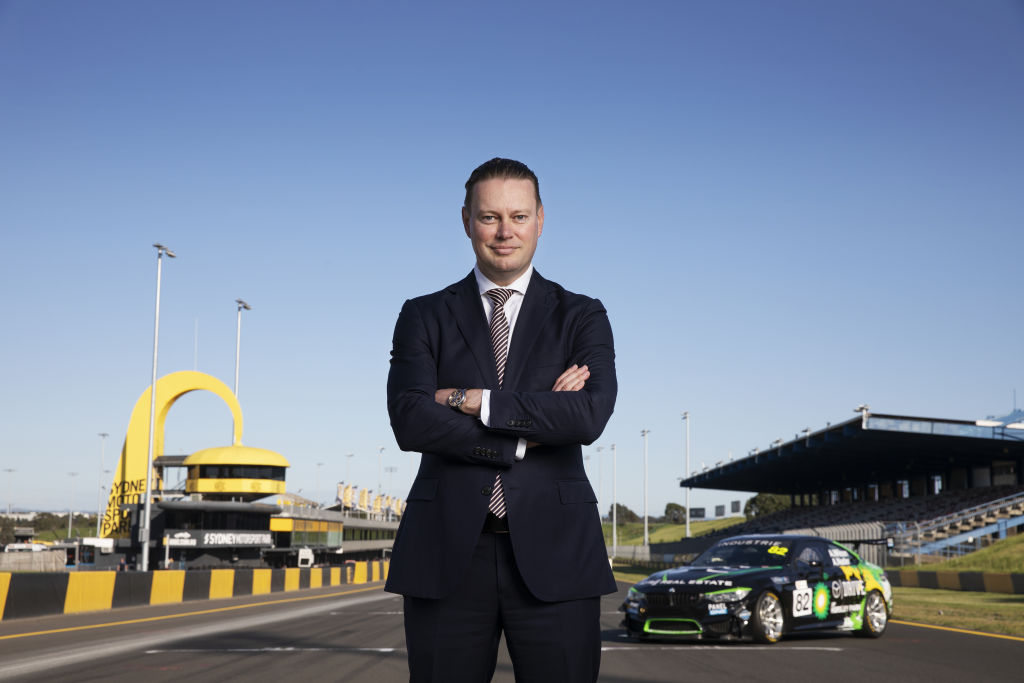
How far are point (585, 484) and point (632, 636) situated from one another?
1082cm

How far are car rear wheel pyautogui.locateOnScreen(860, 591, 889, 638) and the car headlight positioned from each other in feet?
7.49

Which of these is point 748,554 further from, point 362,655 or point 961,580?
point 961,580

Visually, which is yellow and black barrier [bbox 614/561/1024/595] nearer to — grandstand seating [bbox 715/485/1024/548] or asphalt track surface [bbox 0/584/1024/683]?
grandstand seating [bbox 715/485/1024/548]

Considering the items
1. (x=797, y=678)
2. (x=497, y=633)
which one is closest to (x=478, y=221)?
(x=497, y=633)

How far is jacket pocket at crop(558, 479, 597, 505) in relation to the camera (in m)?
2.74

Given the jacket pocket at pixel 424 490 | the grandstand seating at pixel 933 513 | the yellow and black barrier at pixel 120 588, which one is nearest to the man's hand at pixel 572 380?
the jacket pocket at pixel 424 490

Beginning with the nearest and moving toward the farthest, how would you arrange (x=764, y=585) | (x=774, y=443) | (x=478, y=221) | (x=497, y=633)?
(x=497, y=633), (x=478, y=221), (x=764, y=585), (x=774, y=443)

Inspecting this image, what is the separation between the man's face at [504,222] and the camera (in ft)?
→ 9.50

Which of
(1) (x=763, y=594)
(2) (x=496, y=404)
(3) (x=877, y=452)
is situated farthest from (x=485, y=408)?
(3) (x=877, y=452)

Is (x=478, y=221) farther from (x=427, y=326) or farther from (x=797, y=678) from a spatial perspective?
(x=797, y=678)

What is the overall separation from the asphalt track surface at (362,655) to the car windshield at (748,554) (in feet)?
3.65

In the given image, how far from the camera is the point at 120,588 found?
20.6 meters

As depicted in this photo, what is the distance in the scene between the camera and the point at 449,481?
2.73 m

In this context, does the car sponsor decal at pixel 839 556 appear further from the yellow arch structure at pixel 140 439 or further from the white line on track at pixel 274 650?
the yellow arch structure at pixel 140 439
